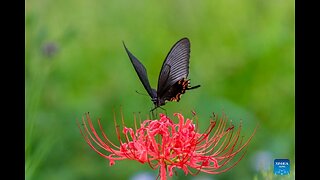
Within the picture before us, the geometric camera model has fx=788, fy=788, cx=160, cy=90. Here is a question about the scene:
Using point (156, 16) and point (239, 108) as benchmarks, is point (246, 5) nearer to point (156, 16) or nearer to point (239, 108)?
point (156, 16)

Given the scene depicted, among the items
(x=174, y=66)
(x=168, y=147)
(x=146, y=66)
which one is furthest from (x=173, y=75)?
(x=146, y=66)

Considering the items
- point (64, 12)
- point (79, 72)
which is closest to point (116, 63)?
point (79, 72)

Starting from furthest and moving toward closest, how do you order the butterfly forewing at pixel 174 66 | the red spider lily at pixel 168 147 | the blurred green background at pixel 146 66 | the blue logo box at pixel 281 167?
the blurred green background at pixel 146 66, the blue logo box at pixel 281 167, the butterfly forewing at pixel 174 66, the red spider lily at pixel 168 147

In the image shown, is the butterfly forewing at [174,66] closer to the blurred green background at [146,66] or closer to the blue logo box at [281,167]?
the blue logo box at [281,167]

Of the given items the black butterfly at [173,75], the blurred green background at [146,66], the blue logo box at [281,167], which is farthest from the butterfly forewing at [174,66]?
the blurred green background at [146,66]

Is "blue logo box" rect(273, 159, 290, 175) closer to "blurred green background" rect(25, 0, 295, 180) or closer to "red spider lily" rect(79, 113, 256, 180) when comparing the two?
"blurred green background" rect(25, 0, 295, 180)

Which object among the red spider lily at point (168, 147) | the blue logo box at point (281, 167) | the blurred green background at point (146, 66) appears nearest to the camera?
the red spider lily at point (168, 147)
